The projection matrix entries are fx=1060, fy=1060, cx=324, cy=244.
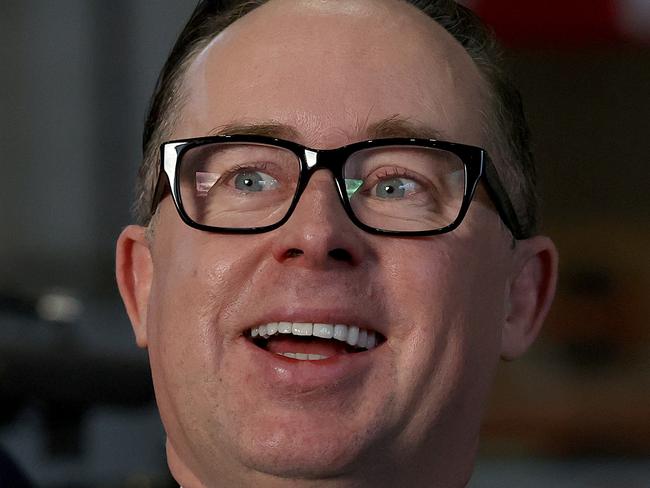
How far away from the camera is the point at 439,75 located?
1.33 m

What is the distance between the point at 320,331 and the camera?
120 cm

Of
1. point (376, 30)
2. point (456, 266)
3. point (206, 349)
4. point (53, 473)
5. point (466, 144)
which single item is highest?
point (376, 30)

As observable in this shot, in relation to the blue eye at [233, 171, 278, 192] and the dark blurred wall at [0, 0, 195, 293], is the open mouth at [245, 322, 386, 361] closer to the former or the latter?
the blue eye at [233, 171, 278, 192]

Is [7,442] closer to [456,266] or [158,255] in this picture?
[158,255]

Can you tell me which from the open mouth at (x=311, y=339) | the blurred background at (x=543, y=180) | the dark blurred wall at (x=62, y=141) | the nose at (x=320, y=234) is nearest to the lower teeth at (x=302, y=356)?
the open mouth at (x=311, y=339)

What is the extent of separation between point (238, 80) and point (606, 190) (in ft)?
9.20

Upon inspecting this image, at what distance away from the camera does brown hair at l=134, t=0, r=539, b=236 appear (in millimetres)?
1412

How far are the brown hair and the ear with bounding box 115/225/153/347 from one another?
29 millimetres

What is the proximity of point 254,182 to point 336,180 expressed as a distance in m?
0.12

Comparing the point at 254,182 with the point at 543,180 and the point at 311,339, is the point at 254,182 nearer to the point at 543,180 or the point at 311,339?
the point at 311,339

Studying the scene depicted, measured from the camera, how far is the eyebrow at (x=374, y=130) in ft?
4.13

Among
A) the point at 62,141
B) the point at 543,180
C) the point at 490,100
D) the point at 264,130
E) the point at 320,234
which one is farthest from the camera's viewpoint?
the point at 543,180

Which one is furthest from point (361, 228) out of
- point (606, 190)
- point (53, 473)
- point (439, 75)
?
point (606, 190)

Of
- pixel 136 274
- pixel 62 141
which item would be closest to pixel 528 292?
pixel 136 274
